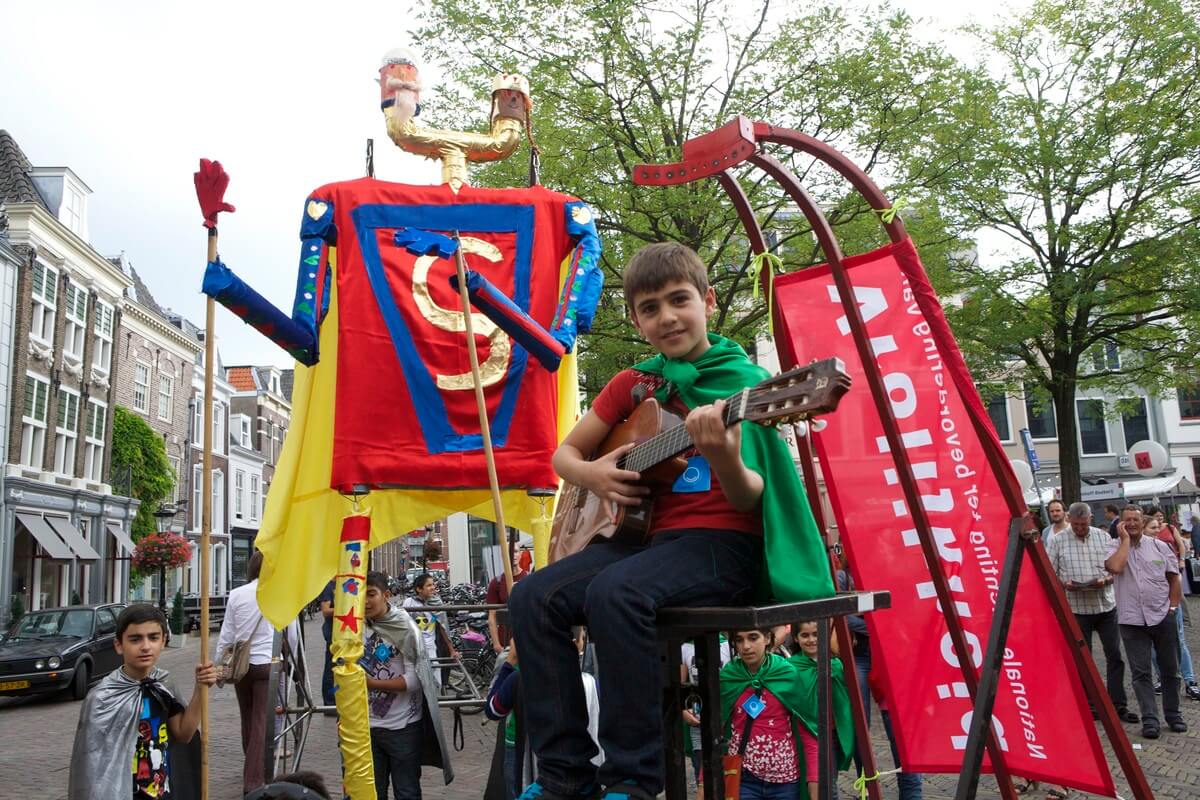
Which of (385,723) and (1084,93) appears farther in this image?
(1084,93)

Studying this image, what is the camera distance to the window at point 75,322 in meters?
27.9

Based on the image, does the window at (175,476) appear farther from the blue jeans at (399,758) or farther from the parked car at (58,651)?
the blue jeans at (399,758)

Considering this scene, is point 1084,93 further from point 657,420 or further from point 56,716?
point 56,716

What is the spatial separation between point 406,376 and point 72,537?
2687 centimetres

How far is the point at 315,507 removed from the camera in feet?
17.0

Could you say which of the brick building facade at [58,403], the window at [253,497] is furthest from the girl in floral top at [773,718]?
the window at [253,497]

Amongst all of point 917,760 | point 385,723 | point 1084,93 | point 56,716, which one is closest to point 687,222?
point 1084,93

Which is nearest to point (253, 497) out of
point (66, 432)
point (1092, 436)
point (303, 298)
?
point (66, 432)

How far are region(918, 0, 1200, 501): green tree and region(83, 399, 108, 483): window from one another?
26.2 meters

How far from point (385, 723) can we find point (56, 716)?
31.7ft

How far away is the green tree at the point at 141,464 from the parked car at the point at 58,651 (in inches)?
694

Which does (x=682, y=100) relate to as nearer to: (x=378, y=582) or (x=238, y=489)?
(x=378, y=582)

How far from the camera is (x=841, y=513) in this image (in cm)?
411

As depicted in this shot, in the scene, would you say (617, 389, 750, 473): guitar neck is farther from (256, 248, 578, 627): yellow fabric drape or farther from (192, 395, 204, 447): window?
(192, 395, 204, 447): window
